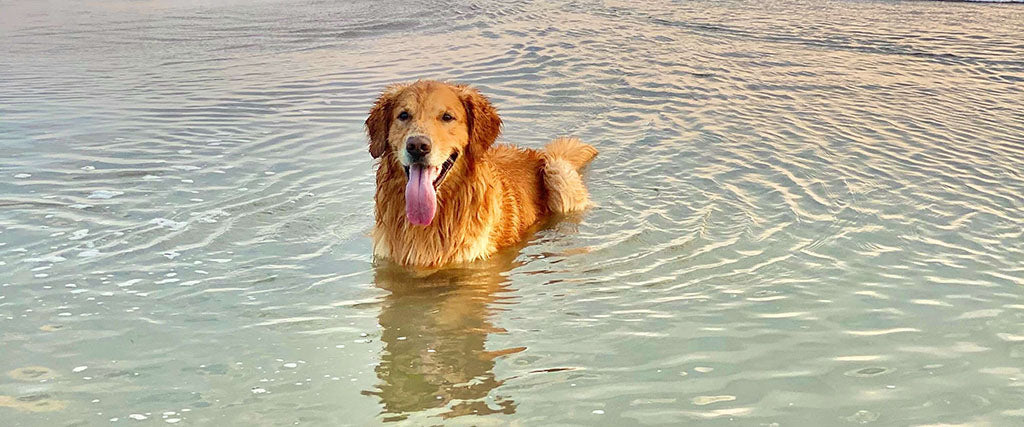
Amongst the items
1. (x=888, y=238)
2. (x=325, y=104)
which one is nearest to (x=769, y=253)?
(x=888, y=238)

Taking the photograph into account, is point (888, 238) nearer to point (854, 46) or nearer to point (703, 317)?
point (703, 317)

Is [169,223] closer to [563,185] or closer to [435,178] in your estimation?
[435,178]

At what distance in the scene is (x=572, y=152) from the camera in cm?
848

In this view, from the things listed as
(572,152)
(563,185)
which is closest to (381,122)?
(563,185)

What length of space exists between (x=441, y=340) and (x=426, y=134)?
5.02ft

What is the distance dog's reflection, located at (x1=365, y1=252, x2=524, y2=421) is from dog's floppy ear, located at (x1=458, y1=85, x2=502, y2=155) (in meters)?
0.80

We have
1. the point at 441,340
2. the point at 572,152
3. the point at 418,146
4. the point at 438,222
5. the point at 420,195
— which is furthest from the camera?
the point at 572,152

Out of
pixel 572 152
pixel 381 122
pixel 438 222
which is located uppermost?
pixel 381 122

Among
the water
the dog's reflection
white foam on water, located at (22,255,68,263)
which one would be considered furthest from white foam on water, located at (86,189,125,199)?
the dog's reflection

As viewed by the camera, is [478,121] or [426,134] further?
[478,121]

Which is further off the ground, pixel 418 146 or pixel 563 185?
pixel 418 146

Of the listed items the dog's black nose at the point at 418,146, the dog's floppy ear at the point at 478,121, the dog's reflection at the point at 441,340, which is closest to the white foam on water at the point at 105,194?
the dog's reflection at the point at 441,340

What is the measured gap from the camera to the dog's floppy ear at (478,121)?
20.7 ft

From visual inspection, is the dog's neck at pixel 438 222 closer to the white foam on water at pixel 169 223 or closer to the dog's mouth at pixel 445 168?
the dog's mouth at pixel 445 168
